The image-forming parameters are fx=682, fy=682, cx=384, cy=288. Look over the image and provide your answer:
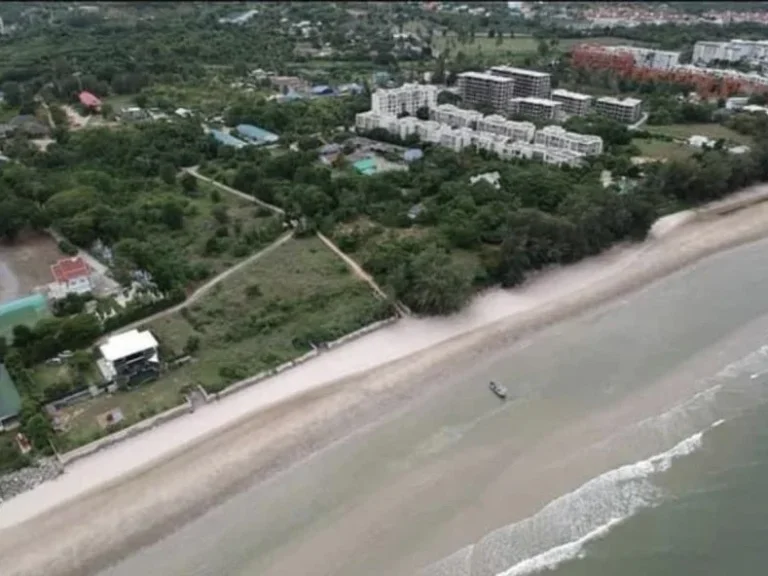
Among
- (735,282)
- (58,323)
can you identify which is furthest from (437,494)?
(735,282)

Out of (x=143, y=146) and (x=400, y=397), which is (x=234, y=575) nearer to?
(x=400, y=397)

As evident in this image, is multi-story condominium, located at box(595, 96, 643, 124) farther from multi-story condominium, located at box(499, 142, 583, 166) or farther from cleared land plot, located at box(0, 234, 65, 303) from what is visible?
cleared land plot, located at box(0, 234, 65, 303)

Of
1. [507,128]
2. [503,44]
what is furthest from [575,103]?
[503,44]

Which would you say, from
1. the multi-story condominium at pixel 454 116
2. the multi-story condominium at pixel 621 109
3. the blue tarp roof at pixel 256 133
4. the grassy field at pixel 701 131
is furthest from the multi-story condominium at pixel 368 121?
the grassy field at pixel 701 131

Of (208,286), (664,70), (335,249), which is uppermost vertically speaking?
(208,286)

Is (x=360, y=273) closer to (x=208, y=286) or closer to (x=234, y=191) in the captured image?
(x=208, y=286)

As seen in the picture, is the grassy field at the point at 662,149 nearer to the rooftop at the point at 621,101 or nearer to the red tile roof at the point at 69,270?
the rooftop at the point at 621,101

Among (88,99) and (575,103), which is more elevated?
(88,99)
